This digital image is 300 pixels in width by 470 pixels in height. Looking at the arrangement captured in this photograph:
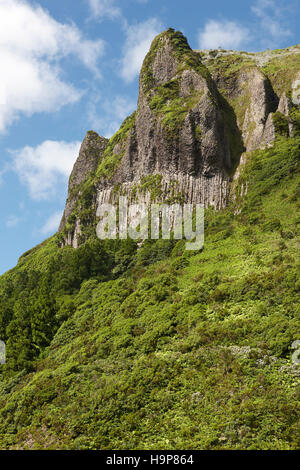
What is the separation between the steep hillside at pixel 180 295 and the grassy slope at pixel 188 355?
139mm

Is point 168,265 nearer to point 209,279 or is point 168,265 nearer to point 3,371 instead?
point 209,279

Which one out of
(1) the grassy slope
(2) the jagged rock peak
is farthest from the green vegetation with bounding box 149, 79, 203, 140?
(1) the grassy slope

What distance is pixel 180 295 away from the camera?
1608 inches

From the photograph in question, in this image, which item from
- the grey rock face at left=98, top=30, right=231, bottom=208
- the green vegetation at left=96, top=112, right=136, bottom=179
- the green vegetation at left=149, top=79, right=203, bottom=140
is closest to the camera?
the grey rock face at left=98, top=30, right=231, bottom=208

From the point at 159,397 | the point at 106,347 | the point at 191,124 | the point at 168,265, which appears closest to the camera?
the point at 159,397

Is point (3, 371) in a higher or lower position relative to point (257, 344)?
lower

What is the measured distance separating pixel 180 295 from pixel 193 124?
115 ft

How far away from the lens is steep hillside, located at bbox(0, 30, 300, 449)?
2477cm

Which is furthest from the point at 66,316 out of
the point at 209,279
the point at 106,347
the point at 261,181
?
the point at 261,181

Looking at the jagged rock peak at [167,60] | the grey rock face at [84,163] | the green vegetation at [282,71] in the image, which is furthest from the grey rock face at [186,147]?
the grey rock face at [84,163]

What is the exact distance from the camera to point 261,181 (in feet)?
180

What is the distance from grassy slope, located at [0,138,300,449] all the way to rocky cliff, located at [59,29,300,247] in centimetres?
1066

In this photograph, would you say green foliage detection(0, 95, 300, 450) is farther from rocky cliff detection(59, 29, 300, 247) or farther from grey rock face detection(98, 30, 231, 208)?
rocky cliff detection(59, 29, 300, 247)
